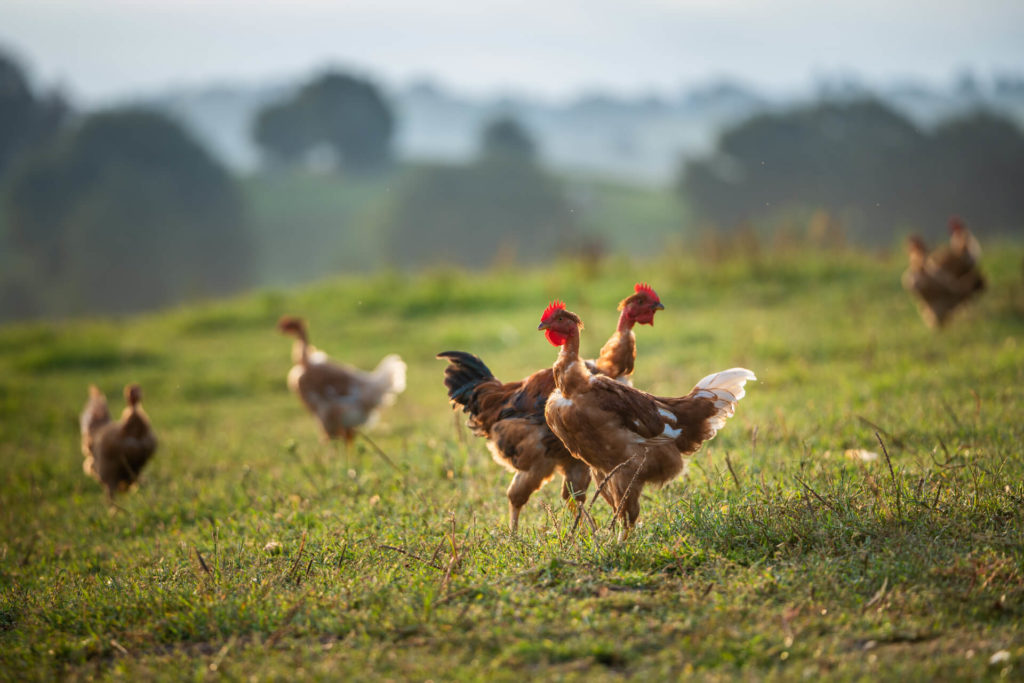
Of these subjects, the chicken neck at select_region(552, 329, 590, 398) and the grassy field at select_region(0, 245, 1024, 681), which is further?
the chicken neck at select_region(552, 329, 590, 398)

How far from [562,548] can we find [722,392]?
→ 3.98ft

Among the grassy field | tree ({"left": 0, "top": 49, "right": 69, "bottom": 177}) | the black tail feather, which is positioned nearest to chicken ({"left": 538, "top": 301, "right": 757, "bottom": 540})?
the grassy field

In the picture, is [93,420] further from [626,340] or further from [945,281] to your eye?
[945,281]

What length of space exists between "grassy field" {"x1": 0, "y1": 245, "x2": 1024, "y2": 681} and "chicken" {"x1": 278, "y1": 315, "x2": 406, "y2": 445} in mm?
359

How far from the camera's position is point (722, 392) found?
4.56 meters

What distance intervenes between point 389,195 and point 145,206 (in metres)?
15.5

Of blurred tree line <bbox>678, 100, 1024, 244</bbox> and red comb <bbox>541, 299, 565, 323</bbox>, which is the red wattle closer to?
red comb <bbox>541, 299, 565, 323</bbox>

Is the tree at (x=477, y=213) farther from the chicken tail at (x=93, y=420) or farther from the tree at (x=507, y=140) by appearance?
the chicken tail at (x=93, y=420)

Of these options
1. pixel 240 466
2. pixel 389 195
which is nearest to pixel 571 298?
pixel 240 466

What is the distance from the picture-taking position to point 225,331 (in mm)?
16453

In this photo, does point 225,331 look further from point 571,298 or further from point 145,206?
point 145,206

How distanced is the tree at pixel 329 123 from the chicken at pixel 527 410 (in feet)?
197

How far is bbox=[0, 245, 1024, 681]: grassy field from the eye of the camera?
3266 millimetres

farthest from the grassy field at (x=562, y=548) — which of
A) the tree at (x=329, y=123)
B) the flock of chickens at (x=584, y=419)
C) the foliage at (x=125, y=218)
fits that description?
the tree at (x=329, y=123)
